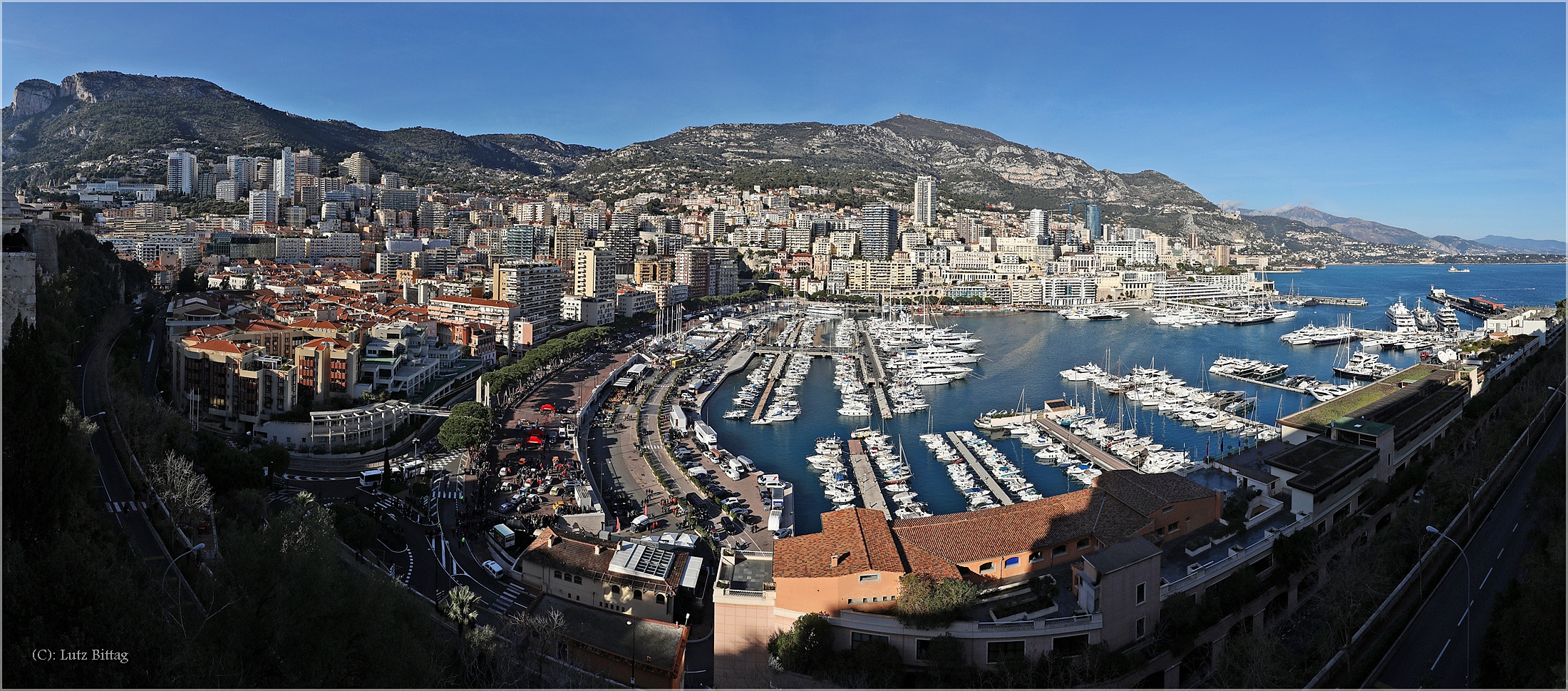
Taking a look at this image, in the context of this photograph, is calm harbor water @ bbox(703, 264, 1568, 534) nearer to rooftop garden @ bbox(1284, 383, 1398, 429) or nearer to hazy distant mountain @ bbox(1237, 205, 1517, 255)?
rooftop garden @ bbox(1284, 383, 1398, 429)

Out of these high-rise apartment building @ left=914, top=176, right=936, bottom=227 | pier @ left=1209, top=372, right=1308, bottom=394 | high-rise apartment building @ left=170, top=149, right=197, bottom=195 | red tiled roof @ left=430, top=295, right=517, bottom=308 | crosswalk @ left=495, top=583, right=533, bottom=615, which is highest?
high-rise apartment building @ left=914, top=176, right=936, bottom=227

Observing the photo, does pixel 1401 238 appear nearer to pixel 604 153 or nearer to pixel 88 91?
pixel 604 153

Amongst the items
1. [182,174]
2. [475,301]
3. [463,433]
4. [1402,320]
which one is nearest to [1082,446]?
[463,433]

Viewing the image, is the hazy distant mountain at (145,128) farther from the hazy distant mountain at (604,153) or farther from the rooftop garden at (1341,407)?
the rooftop garden at (1341,407)

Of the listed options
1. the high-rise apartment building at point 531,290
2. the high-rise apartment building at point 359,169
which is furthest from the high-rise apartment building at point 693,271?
the high-rise apartment building at point 359,169

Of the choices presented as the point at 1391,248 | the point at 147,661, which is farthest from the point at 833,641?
the point at 1391,248

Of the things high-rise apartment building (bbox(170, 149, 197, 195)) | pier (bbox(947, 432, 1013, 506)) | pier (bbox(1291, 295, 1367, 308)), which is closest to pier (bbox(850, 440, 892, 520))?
pier (bbox(947, 432, 1013, 506))

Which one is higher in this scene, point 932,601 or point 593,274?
point 593,274
